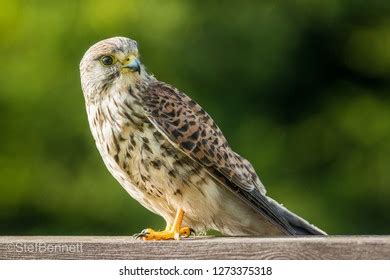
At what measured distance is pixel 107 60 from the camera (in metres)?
4.34

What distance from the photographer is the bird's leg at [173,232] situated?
4129 millimetres

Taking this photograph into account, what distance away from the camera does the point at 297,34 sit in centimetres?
744

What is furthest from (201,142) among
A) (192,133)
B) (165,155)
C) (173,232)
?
(173,232)

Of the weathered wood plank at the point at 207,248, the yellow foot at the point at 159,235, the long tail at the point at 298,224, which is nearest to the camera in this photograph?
the weathered wood plank at the point at 207,248

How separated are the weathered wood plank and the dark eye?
674 millimetres

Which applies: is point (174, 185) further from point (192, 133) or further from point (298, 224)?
point (298, 224)

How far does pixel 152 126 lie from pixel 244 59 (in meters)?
3.05

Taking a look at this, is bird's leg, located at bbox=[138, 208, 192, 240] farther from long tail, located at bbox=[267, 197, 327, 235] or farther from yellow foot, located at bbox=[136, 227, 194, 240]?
long tail, located at bbox=[267, 197, 327, 235]

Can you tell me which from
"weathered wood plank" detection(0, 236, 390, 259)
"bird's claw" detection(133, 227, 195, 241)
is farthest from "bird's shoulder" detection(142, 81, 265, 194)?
"weathered wood plank" detection(0, 236, 390, 259)

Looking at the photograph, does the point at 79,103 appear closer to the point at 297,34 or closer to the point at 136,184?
the point at 297,34

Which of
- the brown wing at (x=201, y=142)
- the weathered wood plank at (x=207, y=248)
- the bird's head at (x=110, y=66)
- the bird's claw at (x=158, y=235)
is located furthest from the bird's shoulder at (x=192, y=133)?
the weathered wood plank at (x=207, y=248)

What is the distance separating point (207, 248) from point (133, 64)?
29.9 inches

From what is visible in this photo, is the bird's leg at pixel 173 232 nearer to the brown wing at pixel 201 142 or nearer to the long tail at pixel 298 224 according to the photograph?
the brown wing at pixel 201 142
